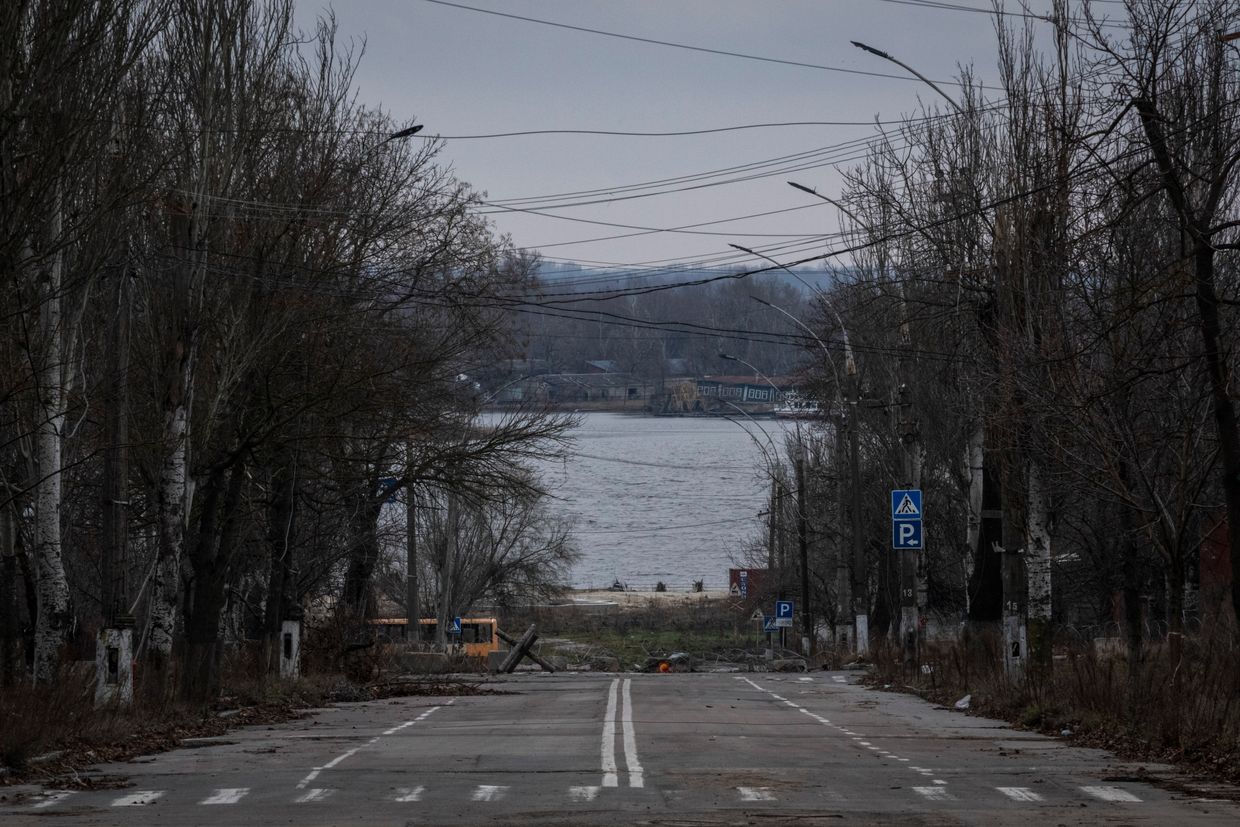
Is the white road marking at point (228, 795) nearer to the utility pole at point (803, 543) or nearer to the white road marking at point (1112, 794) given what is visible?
the white road marking at point (1112, 794)

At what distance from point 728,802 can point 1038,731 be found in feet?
30.4

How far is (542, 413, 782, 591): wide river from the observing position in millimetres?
118688

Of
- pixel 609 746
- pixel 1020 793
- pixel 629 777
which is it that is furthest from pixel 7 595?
pixel 1020 793

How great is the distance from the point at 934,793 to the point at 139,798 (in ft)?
22.0

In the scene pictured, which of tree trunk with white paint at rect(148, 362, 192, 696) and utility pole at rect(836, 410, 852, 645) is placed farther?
utility pole at rect(836, 410, 852, 645)


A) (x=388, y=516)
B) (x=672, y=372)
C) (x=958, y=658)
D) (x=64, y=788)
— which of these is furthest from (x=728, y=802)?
(x=672, y=372)

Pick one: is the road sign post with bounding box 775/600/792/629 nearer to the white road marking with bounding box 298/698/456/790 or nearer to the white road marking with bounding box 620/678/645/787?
the white road marking with bounding box 620/678/645/787

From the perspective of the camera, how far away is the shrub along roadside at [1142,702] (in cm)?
1561

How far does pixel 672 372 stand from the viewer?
9531 cm

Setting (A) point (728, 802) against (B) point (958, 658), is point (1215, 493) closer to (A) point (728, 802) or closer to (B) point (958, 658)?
(B) point (958, 658)

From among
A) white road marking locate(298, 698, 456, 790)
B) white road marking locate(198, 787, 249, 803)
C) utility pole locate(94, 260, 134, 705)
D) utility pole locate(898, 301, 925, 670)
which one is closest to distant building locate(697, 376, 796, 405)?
utility pole locate(898, 301, 925, 670)

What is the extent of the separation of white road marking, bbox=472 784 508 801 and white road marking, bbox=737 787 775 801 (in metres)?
2.00

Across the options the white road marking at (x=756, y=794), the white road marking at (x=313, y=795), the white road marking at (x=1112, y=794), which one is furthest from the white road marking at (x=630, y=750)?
the white road marking at (x=1112, y=794)

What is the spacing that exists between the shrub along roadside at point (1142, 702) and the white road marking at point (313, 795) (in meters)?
8.02
